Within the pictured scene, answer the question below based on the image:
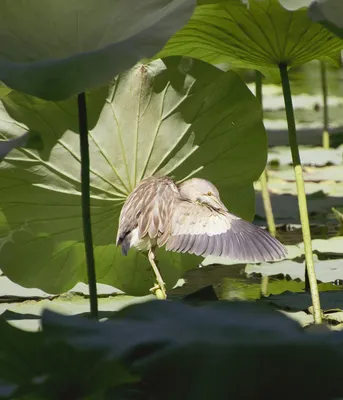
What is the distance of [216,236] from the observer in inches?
76.7

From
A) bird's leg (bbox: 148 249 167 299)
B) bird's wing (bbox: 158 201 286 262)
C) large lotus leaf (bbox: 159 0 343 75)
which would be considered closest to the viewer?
bird's wing (bbox: 158 201 286 262)

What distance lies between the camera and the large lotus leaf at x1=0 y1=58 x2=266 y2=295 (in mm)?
2238

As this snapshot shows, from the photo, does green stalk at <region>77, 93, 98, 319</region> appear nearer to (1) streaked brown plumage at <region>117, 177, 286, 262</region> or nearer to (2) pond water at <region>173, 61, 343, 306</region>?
(1) streaked brown plumage at <region>117, 177, 286, 262</region>

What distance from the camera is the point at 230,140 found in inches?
93.7

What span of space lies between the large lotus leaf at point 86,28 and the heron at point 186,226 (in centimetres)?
49

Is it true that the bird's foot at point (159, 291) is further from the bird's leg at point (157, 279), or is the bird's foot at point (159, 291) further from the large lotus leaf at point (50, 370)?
the large lotus leaf at point (50, 370)

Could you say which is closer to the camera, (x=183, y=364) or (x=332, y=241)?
(x=183, y=364)

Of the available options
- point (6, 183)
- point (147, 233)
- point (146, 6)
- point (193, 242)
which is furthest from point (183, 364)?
point (6, 183)

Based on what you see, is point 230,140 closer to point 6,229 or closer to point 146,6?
point 6,229

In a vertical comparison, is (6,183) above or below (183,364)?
above

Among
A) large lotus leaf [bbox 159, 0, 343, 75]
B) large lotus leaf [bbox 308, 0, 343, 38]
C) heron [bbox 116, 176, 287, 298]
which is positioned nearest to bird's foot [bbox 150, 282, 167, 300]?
heron [bbox 116, 176, 287, 298]

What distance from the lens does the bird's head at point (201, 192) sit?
7.04 feet

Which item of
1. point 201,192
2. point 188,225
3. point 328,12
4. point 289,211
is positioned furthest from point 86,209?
point 289,211

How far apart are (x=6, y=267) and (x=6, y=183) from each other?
18 centimetres
